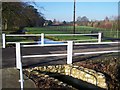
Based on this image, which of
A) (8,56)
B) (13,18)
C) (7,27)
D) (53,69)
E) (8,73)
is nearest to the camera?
(8,73)

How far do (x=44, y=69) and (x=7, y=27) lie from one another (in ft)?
77.0

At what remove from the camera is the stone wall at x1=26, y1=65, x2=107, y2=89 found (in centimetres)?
937

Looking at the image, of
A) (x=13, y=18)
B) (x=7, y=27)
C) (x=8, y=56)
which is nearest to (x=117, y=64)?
(x=8, y=56)

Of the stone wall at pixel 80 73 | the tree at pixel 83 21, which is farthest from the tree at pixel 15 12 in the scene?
the tree at pixel 83 21

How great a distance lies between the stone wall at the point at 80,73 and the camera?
9.37m

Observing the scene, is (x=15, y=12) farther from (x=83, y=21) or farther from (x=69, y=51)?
(x=83, y=21)

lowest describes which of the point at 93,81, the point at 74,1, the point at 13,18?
the point at 93,81

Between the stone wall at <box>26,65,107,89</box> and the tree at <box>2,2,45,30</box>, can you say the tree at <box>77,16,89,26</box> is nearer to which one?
the tree at <box>2,2,45,30</box>

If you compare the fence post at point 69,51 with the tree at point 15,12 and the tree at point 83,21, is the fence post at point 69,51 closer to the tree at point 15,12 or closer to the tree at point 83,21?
the tree at point 15,12

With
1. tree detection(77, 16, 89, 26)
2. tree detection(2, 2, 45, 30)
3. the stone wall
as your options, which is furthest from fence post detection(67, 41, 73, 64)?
tree detection(77, 16, 89, 26)

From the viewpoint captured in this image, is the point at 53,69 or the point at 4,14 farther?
the point at 4,14

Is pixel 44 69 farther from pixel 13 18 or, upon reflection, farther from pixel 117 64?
pixel 13 18

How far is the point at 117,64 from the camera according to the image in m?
11.6

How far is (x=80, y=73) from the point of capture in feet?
32.4
